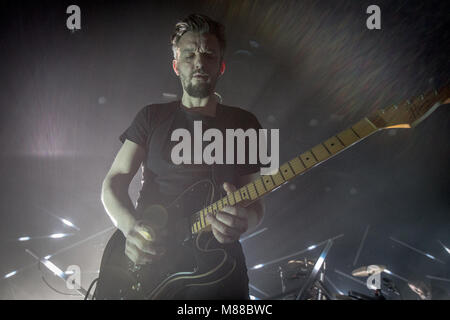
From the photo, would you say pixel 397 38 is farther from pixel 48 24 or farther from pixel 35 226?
pixel 35 226

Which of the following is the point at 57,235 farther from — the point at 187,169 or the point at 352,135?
the point at 352,135

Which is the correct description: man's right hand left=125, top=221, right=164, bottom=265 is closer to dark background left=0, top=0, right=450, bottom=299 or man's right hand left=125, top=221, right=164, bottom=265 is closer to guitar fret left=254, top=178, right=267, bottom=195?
guitar fret left=254, top=178, right=267, bottom=195

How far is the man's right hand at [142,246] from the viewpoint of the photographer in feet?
3.17

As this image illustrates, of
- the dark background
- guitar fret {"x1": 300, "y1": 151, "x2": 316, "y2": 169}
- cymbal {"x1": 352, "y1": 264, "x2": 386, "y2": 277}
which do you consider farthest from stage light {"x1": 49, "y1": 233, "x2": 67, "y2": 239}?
cymbal {"x1": 352, "y1": 264, "x2": 386, "y2": 277}

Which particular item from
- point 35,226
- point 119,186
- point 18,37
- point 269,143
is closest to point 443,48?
point 269,143

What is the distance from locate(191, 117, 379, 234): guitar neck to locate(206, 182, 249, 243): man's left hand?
34 mm

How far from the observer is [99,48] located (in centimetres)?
167

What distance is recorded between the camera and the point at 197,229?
100cm

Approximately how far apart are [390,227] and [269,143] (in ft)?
5.11

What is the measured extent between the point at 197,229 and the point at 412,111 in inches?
34.1

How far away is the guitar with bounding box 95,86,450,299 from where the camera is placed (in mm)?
842

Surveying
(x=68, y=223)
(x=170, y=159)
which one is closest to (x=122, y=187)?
(x=170, y=159)

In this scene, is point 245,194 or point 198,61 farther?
point 198,61

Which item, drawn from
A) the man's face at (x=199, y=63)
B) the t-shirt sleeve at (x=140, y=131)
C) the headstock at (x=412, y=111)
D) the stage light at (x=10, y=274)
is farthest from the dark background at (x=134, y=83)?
the headstock at (x=412, y=111)
